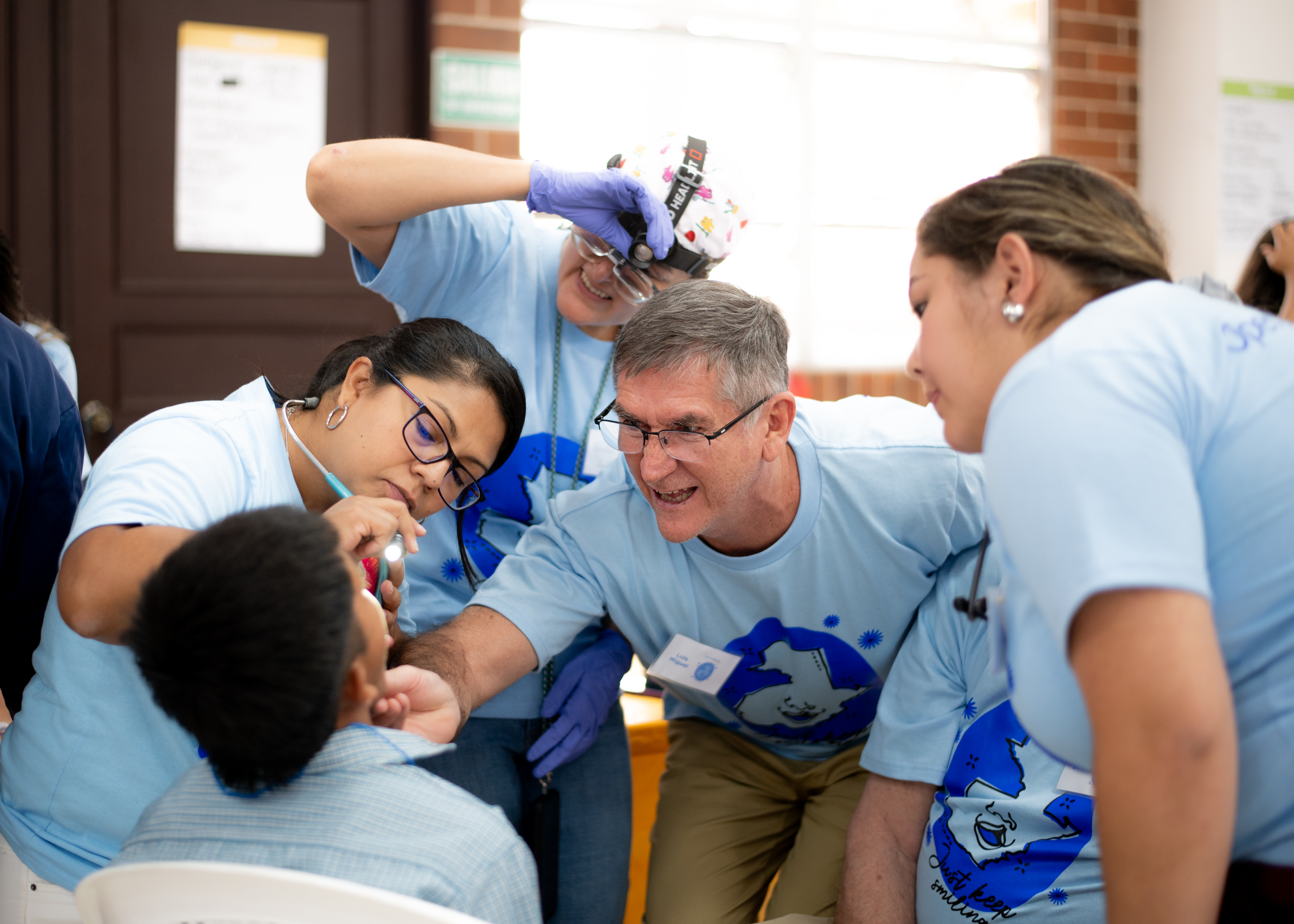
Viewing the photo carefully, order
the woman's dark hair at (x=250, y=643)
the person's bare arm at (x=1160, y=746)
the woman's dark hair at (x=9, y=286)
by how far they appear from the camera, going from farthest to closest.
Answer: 1. the woman's dark hair at (x=9, y=286)
2. the woman's dark hair at (x=250, y=643)
3. the person's bare arm at (x=1160, y=746)

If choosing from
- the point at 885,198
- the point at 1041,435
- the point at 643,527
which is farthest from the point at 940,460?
the point at 885,198

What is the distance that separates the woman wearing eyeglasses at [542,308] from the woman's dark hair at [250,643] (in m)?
0.90

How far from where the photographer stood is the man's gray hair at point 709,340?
1613 mm

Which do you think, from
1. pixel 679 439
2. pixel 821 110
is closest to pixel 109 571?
pixel 679 439

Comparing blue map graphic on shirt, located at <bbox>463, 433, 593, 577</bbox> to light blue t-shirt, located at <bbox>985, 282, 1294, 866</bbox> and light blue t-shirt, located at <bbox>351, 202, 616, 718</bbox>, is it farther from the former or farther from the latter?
light blue t-shirt, located at <bbox>985, 282, 1294, 866</bbox>

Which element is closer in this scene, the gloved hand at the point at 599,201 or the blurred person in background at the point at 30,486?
the blurred person in background at the point at 30,486

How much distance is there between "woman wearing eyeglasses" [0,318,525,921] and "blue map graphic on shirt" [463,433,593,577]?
0.34 meters

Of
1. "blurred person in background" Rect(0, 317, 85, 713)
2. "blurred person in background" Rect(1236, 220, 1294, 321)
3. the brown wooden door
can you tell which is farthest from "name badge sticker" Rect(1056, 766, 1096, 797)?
the brown wooden door

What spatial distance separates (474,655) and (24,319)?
5.17ft

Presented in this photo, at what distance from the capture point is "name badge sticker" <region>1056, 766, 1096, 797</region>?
4.47ft

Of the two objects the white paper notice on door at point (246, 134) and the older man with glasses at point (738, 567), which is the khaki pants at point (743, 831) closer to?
the older man with glasses at point (738, 567)

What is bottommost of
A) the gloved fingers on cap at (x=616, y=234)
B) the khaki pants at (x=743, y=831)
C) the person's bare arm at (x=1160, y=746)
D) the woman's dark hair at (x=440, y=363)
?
the khaki pants at (x=743, y=831)

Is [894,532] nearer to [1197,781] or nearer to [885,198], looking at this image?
[1197,781]

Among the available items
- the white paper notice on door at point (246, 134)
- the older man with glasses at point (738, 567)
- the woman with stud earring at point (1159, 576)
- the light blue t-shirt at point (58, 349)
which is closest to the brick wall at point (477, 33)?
the white paper notice on door at point (246, 134)
